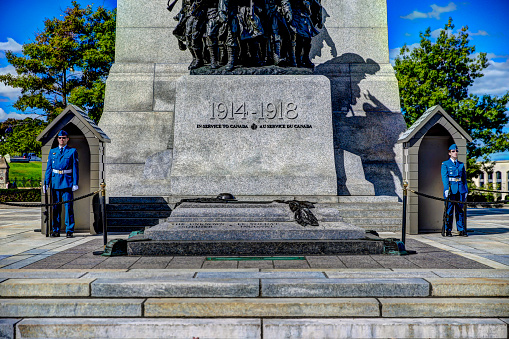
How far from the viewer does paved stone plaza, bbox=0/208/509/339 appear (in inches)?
187

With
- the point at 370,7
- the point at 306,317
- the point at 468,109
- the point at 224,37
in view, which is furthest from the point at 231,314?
the point at 468,109

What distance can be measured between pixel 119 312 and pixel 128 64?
13583 mm

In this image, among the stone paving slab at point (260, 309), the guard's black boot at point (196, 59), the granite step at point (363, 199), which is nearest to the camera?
the stone paving slab at point (260, 309)

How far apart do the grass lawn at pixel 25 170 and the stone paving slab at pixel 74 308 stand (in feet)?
181

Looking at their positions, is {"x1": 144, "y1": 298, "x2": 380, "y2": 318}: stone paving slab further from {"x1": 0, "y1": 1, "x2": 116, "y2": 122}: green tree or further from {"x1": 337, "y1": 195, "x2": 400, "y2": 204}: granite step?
{"x1": 0, "y1": 1, "x2": 116, "y2": 122}: green tree

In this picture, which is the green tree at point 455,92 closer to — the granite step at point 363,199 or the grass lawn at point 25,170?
the granite step at point 363,199

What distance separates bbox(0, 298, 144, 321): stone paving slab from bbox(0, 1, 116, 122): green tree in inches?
951

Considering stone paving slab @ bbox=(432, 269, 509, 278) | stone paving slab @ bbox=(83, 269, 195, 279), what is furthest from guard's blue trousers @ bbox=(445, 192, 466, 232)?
stone paving slab @ bbox=(83, 269, 195, 279)

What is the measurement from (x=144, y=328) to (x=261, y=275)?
1.65 meters

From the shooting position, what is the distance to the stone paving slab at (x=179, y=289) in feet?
17.1

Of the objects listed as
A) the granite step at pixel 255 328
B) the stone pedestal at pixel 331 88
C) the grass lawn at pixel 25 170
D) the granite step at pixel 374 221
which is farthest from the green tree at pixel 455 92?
the grass lawn at pixel 25 170

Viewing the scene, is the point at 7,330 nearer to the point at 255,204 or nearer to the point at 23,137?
the point at 255,204

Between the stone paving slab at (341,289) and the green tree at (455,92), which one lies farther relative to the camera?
the green tree at (455,92)

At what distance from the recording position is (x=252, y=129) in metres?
12.4
